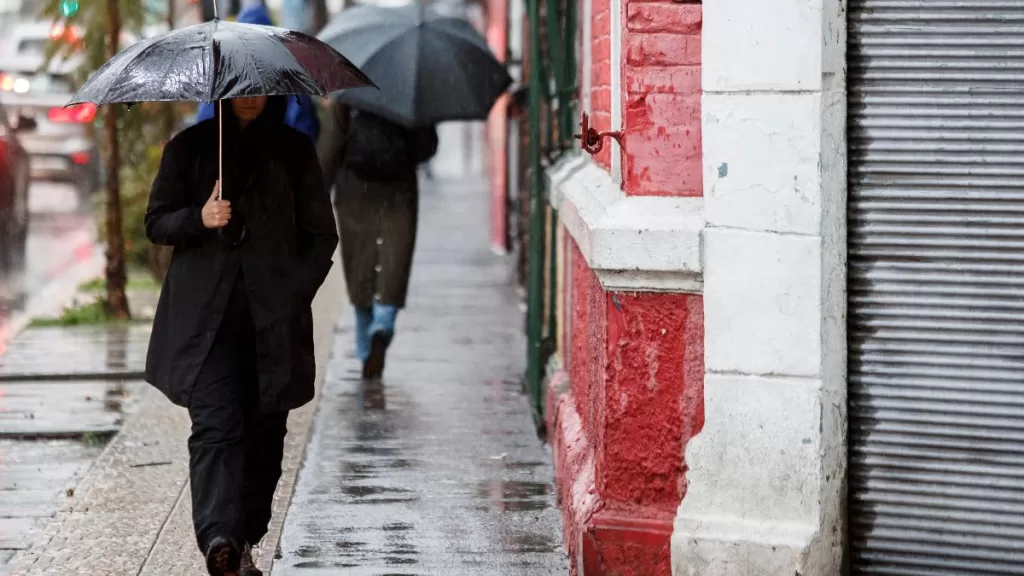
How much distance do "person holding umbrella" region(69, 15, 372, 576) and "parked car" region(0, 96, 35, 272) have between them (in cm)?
842

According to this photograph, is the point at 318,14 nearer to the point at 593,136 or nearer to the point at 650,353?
the point at 593,136

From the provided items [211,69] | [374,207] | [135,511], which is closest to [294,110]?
[374,207]

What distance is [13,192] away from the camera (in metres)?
13.4

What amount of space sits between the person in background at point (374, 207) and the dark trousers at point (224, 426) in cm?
353

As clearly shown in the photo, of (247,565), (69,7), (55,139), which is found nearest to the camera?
(247,565)

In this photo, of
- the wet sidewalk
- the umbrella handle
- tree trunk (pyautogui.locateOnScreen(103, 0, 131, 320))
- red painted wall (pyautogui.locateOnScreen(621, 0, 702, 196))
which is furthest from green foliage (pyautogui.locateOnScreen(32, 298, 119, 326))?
red painted wall (pyautogui.locateOnScreen(621, 0, 702, 196))

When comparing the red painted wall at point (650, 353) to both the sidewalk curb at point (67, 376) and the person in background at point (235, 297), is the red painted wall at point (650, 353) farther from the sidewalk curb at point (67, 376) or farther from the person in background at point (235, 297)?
the sidewalk curb at point (67, 376)

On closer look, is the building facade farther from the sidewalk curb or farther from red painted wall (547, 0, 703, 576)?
the sidewalk curb

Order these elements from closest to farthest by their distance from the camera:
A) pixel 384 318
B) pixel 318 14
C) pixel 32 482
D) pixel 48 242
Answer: pixel 32 482 → pixel 384 318 → pixel 48 242 → pixel 318 14

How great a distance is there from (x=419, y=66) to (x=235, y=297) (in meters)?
3.73

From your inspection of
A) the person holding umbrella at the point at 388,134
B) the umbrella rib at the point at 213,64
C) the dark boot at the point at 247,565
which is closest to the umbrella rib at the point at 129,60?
the umbrella rib at the point at 213,64

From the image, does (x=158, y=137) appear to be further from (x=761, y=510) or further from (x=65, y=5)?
(x=761, y=510)

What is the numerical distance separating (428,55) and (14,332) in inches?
149

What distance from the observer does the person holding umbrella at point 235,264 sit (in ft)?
16.7
